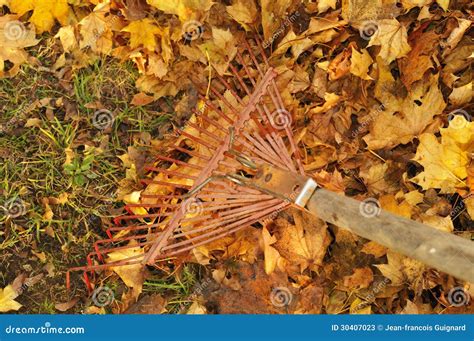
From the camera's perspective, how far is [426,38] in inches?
91.1

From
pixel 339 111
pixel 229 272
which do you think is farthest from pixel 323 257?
pixel 339 111

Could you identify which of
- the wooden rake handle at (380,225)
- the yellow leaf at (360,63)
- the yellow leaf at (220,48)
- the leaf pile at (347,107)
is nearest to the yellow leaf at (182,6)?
the leaf pile at (347,107)

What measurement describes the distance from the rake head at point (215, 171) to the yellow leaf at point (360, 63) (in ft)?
1.02

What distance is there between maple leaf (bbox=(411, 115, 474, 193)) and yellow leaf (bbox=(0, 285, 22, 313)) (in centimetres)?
169

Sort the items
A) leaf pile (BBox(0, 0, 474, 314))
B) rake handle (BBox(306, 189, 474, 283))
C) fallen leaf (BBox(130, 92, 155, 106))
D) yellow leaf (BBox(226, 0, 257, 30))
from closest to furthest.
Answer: rake handle (BBox(306, 189, 474, 283))
leaf pile (BBox(0, 0, 474, 314))
yellow leaf (BBox(226, 0, 257, 30))
fallen leaf (BBox(130, 92, 155, 106))

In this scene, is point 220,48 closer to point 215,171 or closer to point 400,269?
point 215,171

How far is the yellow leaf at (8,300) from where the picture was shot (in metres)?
2.50

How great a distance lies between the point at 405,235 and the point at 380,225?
0.08m

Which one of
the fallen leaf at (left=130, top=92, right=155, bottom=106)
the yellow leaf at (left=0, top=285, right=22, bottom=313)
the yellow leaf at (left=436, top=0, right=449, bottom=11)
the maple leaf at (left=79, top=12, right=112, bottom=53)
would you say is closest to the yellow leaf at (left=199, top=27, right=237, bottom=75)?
the fallen leaf at (left=130, top=92, right=155, bottom=106)

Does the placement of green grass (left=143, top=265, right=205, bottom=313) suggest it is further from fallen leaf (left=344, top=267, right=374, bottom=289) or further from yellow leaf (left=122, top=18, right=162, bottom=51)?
yellow leaf (left=122, top=18, right=162, bottom=51)

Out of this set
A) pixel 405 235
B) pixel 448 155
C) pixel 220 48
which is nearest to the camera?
pixel 405 235

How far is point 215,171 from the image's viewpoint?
92.4 inches

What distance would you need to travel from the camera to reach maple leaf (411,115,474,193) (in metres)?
2.18

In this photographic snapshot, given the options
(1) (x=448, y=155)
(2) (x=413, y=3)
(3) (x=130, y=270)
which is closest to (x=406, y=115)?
(1) (x=448, y=155)
